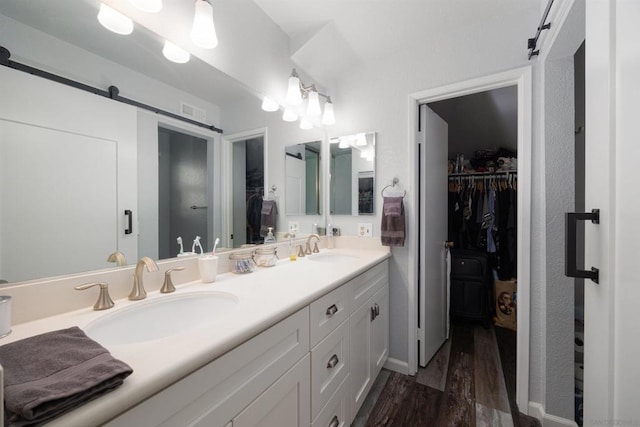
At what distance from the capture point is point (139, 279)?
35.9 inches

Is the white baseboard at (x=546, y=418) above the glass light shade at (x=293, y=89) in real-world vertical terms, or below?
below

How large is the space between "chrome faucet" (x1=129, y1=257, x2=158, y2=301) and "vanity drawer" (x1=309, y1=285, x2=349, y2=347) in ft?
1.95

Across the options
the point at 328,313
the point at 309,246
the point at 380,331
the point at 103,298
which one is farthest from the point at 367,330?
the point at 103,298

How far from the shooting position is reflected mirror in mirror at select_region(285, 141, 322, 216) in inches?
75.1

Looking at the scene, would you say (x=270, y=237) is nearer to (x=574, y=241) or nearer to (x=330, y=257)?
(x=330, y=257)

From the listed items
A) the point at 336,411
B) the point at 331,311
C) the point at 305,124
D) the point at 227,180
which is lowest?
the point at 336,411

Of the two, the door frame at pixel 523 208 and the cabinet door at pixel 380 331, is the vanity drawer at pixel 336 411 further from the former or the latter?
the door frame at pixel 523 208

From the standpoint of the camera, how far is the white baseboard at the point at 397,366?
1826 millimetres

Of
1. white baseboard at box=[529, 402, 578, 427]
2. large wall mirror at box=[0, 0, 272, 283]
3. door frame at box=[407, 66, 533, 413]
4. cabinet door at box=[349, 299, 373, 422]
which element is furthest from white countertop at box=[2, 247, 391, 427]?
white baseboard at box=[529, 402, 578, 427]

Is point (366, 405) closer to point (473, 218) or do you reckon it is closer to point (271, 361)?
point (271, 361)

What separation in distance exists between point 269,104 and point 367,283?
4.20ft

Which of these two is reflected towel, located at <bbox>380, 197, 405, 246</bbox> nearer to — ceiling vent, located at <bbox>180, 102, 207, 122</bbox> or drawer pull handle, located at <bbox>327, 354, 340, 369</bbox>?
drawer pull handle, located at <bbox>327, 354, 340, 369</bbox>

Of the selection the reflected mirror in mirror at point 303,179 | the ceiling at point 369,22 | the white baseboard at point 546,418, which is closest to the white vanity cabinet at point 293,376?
the reflected mirror in mirror at point 303,179

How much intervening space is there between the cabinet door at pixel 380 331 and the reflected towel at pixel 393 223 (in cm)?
34
